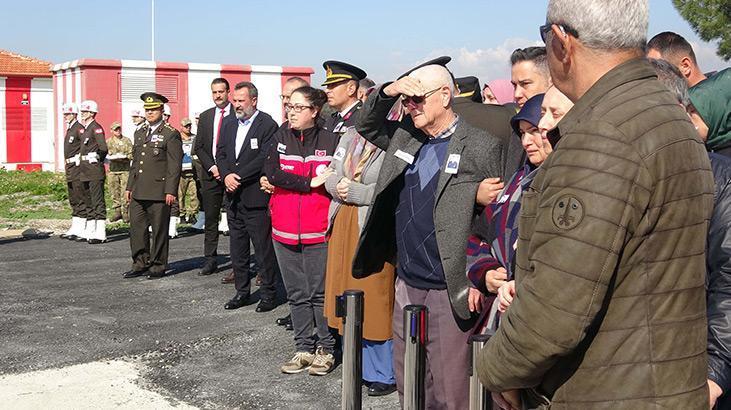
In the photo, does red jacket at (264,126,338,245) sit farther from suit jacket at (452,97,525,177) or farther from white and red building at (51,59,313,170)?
white and red building at (51,59,313,170)

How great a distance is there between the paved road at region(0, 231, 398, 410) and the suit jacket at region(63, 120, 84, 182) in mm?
2739

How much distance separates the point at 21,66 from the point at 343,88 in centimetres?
2890

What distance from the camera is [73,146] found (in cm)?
1416

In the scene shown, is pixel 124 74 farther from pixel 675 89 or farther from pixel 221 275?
pixel 675 89

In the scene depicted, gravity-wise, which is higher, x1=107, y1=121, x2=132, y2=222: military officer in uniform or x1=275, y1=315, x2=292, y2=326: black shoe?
x1=107, y1=121, x2=132, y2=222: military officer in uniform

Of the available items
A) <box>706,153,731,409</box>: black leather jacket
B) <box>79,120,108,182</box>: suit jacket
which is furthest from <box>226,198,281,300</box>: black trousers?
<box>706,153,731,409</box>: black leather jacket

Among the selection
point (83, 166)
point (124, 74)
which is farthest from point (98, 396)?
point (124, 74)

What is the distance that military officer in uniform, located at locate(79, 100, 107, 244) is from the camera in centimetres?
1391

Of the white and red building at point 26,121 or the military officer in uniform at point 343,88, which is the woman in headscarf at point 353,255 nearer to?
the military officer in uniform at point 343,88

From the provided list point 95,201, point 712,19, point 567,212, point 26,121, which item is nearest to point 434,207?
point 567,212

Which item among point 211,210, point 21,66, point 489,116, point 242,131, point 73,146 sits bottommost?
point 211,210

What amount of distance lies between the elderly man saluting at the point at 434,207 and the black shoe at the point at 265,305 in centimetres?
396

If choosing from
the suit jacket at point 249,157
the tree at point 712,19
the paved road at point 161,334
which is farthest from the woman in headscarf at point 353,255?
the tree at point 712,19

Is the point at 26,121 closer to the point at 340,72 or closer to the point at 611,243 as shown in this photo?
the point at 340,72
